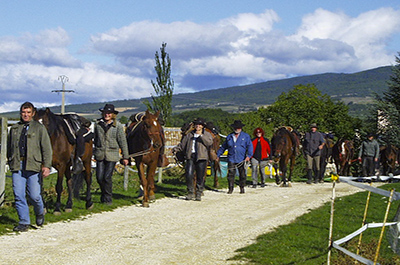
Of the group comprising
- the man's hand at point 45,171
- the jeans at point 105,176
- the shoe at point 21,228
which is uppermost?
the man's hand at point 45,171

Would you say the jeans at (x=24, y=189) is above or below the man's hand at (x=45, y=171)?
below

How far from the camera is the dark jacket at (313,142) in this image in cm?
2306

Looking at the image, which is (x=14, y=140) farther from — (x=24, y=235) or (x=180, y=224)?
(x=180, y=224)

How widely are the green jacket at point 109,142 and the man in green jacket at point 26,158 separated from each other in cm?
331

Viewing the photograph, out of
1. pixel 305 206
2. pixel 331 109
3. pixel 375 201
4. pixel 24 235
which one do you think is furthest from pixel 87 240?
pixel 331 109

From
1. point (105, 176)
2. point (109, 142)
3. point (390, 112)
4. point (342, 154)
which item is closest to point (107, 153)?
point (109, 142)

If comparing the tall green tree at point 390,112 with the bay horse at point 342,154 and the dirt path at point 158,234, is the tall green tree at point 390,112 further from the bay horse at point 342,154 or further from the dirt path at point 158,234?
the dirt path at point 158,234

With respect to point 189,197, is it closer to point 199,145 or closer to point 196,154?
point 196,154

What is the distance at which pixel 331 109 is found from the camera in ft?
190

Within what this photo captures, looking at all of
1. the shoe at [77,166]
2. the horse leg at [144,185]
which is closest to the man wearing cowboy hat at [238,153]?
the horse leg at [144,185]

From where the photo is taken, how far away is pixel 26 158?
32.7 feet

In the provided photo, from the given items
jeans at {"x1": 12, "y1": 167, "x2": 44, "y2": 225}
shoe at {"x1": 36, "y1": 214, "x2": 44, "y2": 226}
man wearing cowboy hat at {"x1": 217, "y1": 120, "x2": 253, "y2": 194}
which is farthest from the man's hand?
man wearing cowboy hat at {"x1": 217, "y1": 120, "x2": 253, "y2": 194}

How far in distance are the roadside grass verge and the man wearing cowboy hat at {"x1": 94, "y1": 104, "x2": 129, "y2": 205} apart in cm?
447

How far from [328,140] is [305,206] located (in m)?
11.4
